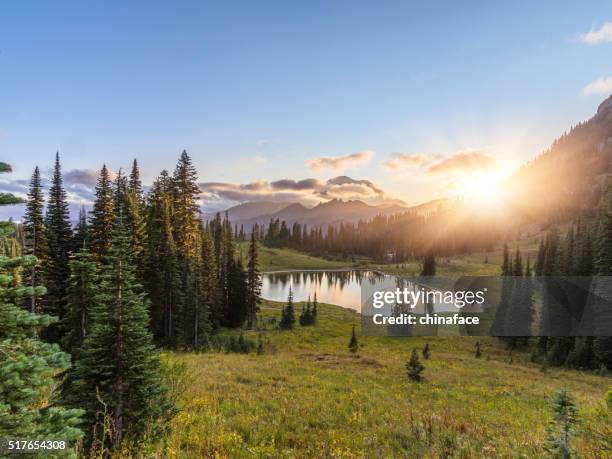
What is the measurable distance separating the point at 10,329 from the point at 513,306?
5852cm

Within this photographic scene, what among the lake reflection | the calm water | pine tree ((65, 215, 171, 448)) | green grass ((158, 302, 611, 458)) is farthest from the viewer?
the lake reflection

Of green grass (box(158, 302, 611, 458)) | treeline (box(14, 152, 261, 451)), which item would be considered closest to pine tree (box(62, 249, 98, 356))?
treeline (box(14, 152, 261, 451))

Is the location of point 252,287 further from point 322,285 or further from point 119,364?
point 322,285

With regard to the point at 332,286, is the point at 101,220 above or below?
above

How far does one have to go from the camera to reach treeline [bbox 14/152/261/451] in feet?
23.0

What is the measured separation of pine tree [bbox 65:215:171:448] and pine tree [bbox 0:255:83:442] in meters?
3.24

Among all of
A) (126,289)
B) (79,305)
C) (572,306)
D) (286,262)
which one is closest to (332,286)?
(286,262)

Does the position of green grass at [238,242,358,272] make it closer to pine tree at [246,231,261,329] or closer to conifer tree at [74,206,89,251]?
pine tree at [246,231,261,329]

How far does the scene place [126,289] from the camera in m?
7.47

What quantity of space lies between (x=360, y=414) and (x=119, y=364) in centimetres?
750

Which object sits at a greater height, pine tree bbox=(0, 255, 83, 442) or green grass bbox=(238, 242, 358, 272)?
pine tree bbox=(0, 255, 83, 442)

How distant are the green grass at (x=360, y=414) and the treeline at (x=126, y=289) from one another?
1481 millimetres

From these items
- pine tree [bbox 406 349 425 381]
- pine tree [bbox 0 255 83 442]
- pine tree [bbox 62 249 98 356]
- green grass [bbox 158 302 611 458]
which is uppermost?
pine tree [bbox 0 255 83 442]

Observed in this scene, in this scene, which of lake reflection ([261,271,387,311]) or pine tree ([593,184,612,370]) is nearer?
pine tree ([593,184,612,370])
